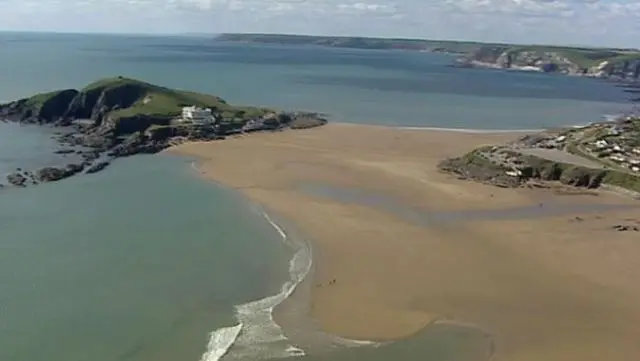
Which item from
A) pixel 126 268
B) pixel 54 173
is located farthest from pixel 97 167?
pixel 126 268

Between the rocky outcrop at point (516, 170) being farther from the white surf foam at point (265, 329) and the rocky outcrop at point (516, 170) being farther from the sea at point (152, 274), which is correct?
the white surf foam at point (265, 329)

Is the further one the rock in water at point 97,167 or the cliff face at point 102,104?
the cliff face at point 102,104

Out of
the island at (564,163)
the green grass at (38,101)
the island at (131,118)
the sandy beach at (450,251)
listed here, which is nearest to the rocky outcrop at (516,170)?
the island at (564,163)

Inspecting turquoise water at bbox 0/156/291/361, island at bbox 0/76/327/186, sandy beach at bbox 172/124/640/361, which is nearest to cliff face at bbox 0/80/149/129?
island at bbox 0/76/327/186

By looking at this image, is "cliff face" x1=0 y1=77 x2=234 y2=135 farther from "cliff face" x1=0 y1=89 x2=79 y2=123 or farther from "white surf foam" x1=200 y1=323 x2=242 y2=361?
"white surf foam" x1=200 y1=323 x2=242 y2=361

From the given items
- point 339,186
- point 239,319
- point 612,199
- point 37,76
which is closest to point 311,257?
point 239,319
